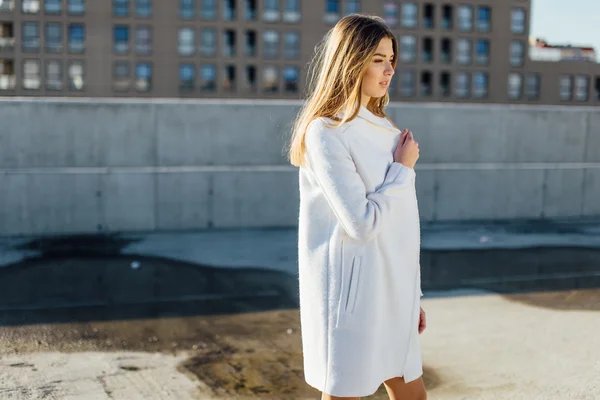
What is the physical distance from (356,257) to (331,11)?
68884 millimetres

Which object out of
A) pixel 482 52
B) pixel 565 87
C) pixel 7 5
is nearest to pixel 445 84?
pixel 482 52

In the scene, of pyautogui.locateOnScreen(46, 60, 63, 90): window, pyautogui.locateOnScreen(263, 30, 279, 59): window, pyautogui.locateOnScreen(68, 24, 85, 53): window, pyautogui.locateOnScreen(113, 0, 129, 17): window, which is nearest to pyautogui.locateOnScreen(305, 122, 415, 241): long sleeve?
pyautogui.locateOnScreen(263, 30, 279, 59): window

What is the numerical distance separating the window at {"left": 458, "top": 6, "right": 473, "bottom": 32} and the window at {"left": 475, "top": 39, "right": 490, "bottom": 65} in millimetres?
2147

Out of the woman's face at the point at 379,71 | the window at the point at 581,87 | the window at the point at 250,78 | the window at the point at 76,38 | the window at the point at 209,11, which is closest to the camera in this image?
the woman's face at the point at 379,71

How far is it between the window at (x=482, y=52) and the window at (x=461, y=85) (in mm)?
2447

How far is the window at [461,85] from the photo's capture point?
7250cm

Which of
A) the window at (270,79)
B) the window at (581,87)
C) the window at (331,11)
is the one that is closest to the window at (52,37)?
the window at (270,79)

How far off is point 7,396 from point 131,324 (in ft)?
5.64

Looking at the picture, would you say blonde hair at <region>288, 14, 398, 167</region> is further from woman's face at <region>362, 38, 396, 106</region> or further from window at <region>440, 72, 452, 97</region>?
window at <region>440, 72, 452, 97</region>

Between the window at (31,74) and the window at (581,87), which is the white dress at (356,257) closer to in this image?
the window at (31,74)

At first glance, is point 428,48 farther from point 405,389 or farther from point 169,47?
point 405,389

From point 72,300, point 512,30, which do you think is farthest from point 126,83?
point 72,300

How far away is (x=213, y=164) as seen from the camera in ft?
34.8

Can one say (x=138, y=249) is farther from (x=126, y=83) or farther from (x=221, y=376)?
(x=126, y=83)
